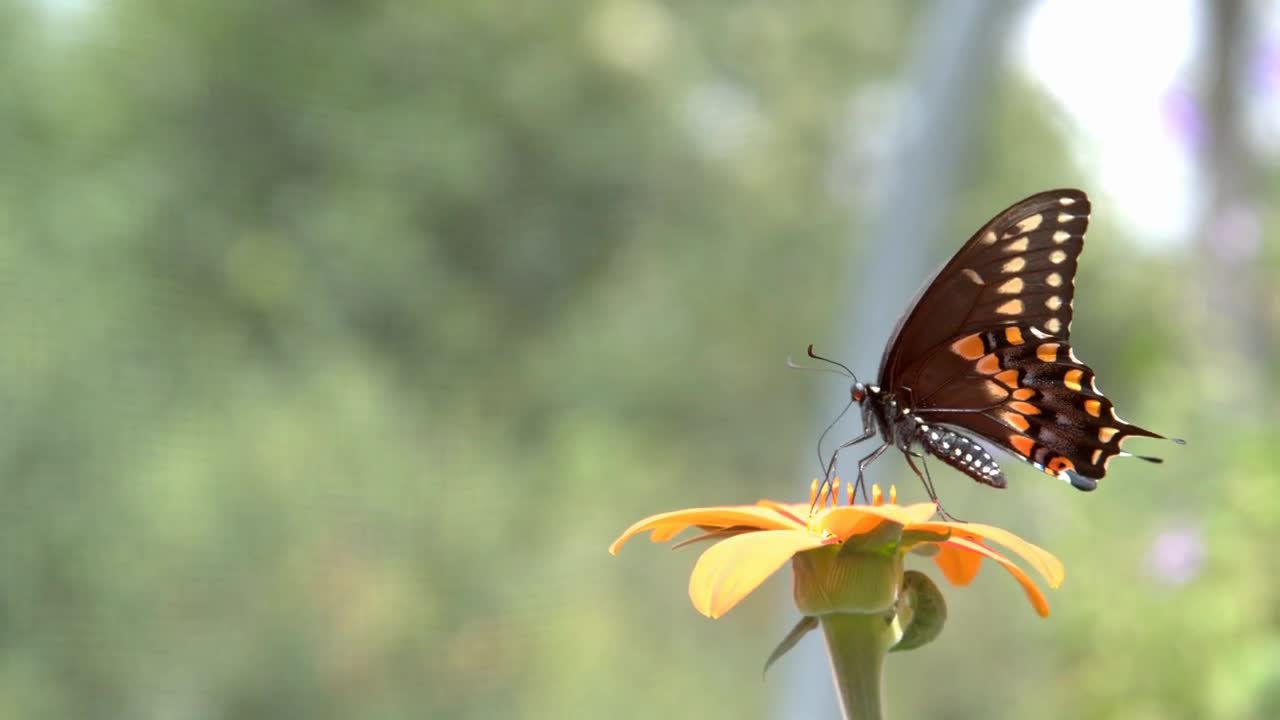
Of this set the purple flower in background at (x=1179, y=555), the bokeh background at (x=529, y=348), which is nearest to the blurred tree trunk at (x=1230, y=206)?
the bokeh background at (x=529, y=348)

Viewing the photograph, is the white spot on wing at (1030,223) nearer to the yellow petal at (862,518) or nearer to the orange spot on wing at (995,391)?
the orange spot on wing at (995,391)

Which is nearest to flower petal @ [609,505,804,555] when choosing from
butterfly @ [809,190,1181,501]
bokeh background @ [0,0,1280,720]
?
butterfly @ [809,190,1181,501]

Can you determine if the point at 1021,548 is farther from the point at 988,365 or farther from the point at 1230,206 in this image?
the point at 1230,206

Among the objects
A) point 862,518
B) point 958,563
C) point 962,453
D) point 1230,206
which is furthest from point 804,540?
point 1230,206

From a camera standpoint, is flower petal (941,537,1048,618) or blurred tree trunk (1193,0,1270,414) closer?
flower petal (941,537,1048,618)

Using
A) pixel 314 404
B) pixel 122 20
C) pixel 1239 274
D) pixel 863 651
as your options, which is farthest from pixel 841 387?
pixel 122 20

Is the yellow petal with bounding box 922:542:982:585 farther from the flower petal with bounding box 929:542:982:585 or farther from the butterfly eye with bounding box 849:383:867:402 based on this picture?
the butterfly eye with bounding box 849:383:867:402

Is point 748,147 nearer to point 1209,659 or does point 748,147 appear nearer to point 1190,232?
point 1190,232

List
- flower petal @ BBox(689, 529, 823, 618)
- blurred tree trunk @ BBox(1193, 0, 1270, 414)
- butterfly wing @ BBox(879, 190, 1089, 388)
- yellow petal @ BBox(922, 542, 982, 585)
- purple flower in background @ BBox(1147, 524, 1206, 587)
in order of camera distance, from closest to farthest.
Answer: flower petal @ BBox(689, 529, 823, 618) < yellow petal @ BBox(922, 542, 982, 585) < butterfly wing @ BBox(879, 190, 1089, 388) < purple flower in background @ BBox(1147, 524, 1206, 587) < blurred tree trunk @ BBox(1193, 0, 1270, 414)

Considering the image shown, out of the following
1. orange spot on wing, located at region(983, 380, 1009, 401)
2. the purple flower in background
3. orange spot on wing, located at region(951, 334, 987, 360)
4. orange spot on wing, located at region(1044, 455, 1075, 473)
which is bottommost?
orange spot on wing, located at region(1044, 455, 1075, 473)
